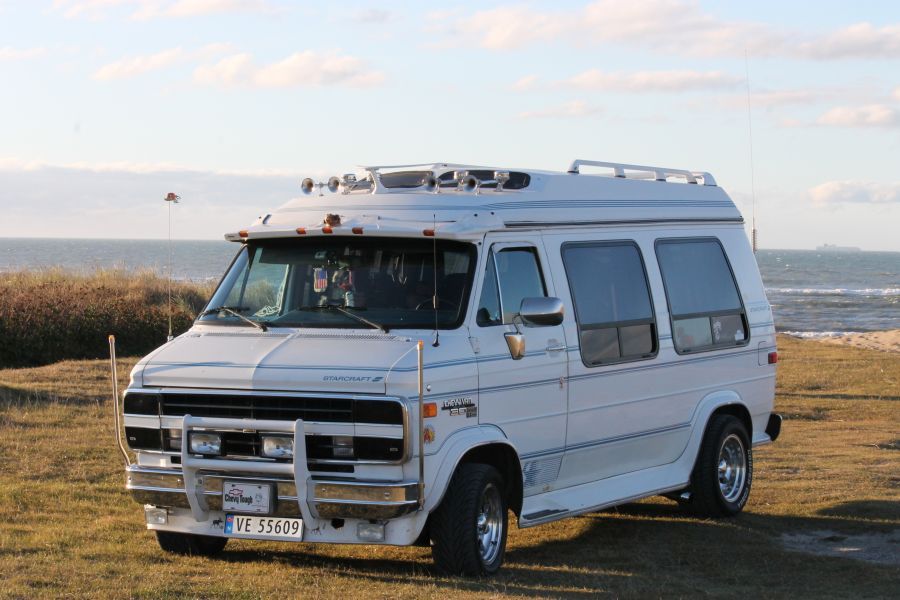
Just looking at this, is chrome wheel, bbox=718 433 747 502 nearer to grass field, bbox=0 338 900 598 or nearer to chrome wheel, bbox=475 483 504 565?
grass field, bbox=0 338 900 598

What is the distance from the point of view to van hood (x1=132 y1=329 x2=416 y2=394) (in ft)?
26.3

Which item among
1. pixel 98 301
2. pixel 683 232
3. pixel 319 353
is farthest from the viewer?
pixel 98 301

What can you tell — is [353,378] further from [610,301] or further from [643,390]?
[643,390]

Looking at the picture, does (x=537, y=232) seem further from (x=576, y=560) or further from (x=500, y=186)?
(x=576, y=560)

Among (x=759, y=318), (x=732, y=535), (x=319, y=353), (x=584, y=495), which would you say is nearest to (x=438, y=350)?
(x=319, y=353)

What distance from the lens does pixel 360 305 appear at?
8781mm

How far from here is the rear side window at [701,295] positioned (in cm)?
1100

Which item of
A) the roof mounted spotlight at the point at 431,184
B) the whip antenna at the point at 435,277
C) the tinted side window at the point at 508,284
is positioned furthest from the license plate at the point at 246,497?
the roof mounted spotlight at the point at 431,184

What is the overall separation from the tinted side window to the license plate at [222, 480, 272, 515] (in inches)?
68.9

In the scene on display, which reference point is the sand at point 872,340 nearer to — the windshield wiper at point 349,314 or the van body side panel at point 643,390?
the van body side panel at point 643,390

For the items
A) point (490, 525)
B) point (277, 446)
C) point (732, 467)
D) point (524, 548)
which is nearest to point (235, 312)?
point (277, 446)

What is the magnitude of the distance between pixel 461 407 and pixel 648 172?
4069 millimetres

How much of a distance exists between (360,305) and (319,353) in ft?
2.05

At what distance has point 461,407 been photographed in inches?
330
